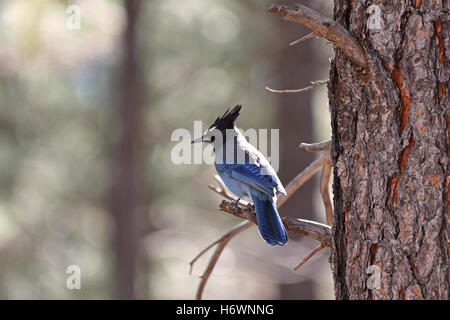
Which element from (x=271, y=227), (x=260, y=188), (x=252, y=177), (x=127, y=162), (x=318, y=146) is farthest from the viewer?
(x=127, y=162)

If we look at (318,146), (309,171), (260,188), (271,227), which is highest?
(318,146)

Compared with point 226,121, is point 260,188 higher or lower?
lower

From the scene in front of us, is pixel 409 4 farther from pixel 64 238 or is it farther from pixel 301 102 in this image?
pixel 64 238

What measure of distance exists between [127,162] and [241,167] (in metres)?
5.13

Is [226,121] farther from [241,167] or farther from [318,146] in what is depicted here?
[318,146]

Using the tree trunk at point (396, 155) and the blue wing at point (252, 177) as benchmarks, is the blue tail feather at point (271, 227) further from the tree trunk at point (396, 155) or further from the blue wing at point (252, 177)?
the tree trunk at point (396, 155)

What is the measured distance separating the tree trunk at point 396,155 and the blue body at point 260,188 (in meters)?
0.78

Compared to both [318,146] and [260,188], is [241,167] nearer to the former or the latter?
[260,188]

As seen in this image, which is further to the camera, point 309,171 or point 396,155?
point 309,171

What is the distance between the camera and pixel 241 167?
164 inches

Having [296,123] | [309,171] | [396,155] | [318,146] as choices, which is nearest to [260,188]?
[309,171]

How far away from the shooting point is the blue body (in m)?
3.15

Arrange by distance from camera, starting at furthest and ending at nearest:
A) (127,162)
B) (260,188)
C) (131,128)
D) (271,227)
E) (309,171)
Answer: (131,128) < (127,162) < (260,188) < (309,171) < (271,227)

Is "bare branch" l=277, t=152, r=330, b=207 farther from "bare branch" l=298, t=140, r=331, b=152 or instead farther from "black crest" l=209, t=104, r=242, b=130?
"black crest" l=209, t=104, r=242, b=130
